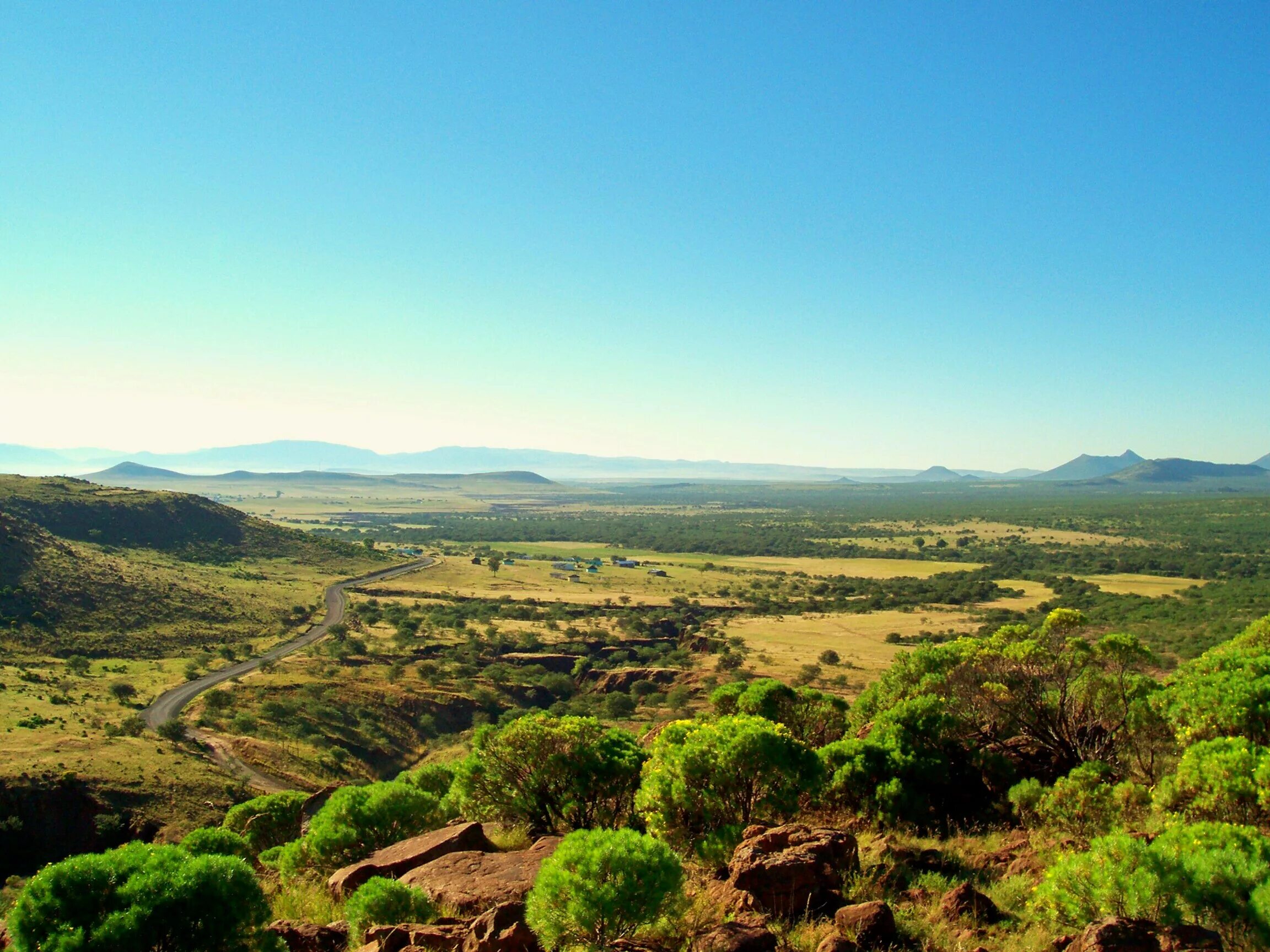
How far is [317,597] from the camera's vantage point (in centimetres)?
8150

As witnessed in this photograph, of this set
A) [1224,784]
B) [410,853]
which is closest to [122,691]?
[410,853]

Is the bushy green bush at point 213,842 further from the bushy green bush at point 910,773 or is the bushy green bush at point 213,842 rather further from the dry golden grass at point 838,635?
the dry golden grass at point 838,635

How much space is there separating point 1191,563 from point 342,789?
120 meters

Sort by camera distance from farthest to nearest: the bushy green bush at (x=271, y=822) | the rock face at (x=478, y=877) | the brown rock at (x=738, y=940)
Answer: the bushy green bush at (x=271, y=822) < the rock face at (x=478, y=877) < the brown rock at (x=738, y=940)

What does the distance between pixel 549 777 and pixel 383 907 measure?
6.33 meters

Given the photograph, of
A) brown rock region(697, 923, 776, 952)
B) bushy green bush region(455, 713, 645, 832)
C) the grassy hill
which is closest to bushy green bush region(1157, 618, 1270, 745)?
brown rock region(697, 923, 776, 952)

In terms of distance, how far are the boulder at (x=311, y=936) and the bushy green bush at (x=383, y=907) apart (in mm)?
215

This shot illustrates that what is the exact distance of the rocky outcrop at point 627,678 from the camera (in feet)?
176

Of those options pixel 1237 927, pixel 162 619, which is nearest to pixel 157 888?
pixel 1237 927

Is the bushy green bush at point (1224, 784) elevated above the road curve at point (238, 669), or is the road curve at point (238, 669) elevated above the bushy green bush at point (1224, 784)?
the bushy green bush at point (1224, 784)

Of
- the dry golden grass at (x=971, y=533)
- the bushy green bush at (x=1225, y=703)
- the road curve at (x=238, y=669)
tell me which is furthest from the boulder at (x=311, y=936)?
the dry golden grass at (x=971, y=533)

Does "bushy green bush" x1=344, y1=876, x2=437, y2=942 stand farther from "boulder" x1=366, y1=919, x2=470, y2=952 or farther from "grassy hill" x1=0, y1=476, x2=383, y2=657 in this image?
"grassy hill" x1=0, y1=476, x2=383, y2=657

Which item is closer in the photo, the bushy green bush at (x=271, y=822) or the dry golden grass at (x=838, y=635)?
the bushy green bush at (x=271, y=822)

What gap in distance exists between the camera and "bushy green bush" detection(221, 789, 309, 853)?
23297 millimetres
